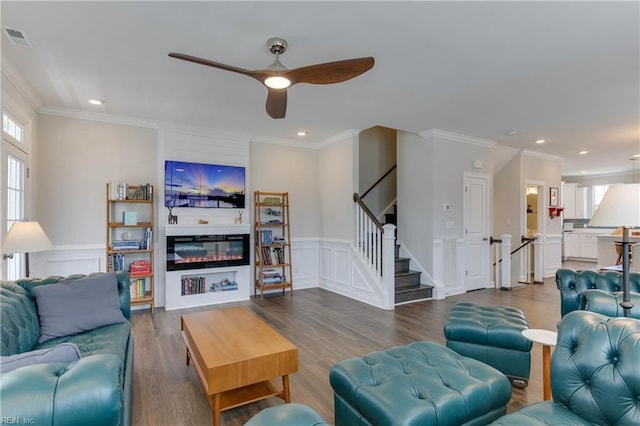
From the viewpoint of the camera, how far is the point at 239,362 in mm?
A: 2070

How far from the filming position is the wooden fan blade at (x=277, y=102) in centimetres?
282

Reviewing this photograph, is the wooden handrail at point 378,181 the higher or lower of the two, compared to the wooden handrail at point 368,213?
higher

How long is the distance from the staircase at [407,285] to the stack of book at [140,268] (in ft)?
12.0

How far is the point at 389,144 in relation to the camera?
7.10 m

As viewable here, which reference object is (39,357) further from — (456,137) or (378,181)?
(378,181)

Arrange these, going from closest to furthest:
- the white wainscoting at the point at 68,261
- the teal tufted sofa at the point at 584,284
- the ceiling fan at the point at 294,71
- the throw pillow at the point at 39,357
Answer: the throw pillow at the point at 39,357 → the ceiling fan at the point at 294,71 → the teal tufted sofa at the point at 584,284 → the white wainscoting at the point at 68,261

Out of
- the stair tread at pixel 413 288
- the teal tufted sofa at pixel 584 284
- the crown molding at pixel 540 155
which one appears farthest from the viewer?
the crown molding at pixel 540 155

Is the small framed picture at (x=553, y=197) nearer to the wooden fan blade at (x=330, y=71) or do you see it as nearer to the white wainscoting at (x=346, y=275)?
the white wainscoting at (x=346, y=275)

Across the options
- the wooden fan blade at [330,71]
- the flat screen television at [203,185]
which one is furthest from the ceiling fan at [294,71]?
the flat screen television at [203,185]

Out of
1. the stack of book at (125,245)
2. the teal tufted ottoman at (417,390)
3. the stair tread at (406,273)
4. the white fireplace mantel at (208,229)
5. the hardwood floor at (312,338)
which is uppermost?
the white fireplace mantel at (208,229)

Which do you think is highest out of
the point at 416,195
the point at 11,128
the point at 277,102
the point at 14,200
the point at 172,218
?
the point at 277,102

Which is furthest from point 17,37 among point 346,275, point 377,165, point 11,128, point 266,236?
point 377,165

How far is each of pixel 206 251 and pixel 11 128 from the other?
8.74ft

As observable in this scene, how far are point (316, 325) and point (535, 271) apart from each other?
5453 millimetres
